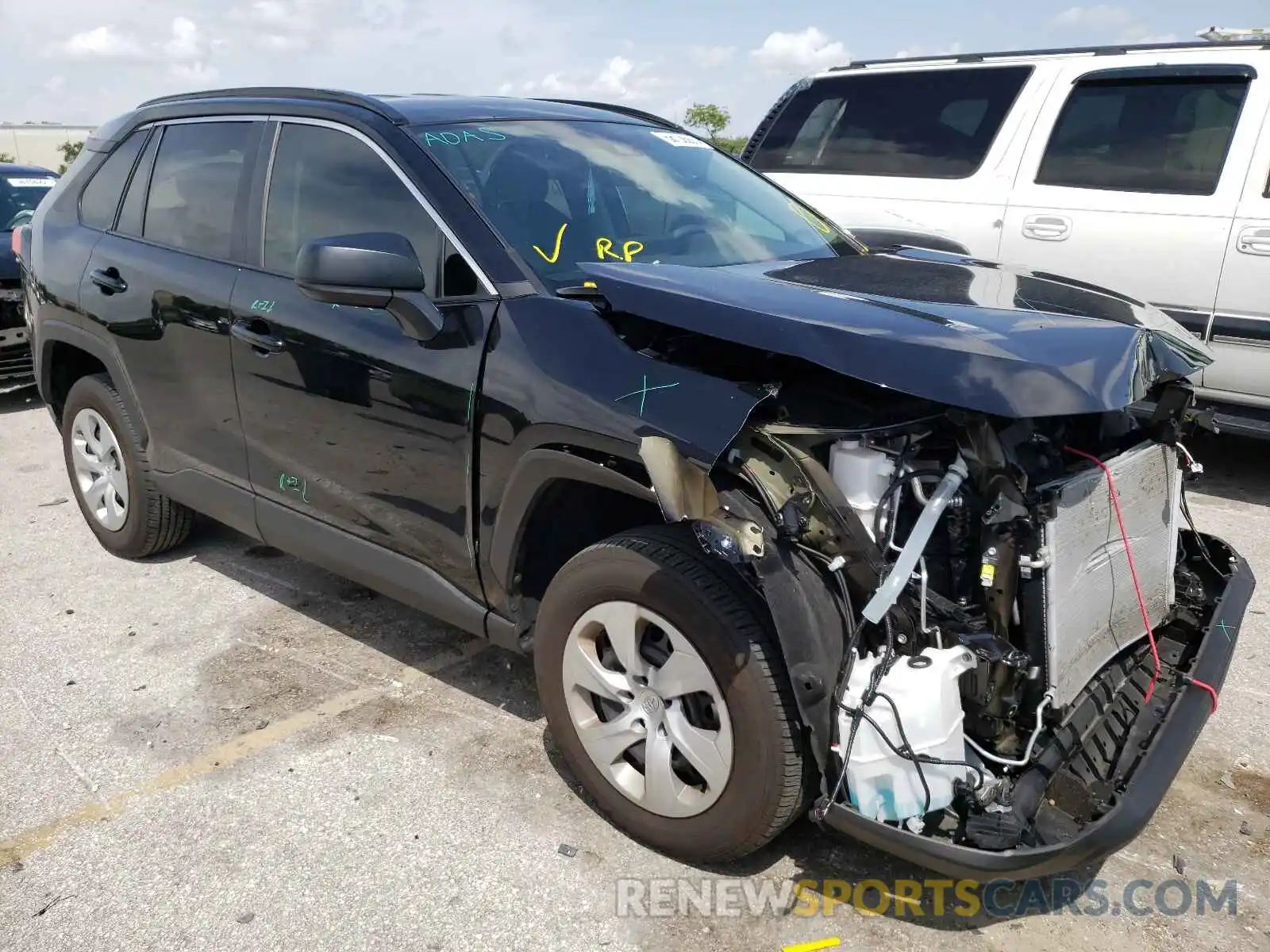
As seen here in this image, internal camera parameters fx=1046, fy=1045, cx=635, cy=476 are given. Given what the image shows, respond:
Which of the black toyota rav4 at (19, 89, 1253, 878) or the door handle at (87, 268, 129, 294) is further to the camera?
the door handle at (87, 268, 129, 294)

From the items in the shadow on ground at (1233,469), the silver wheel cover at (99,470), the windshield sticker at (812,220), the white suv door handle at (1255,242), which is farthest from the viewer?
the shadow on ground at (1233,469)

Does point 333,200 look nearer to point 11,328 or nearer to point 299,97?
point 299,97

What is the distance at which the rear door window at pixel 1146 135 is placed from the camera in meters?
5.30

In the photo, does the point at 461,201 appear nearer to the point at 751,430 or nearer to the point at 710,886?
the point at 751,430

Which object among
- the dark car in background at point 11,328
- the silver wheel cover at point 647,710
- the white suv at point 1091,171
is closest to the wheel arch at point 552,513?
the silver wheel cover at point 647,710

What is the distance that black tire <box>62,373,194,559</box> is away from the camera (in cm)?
432

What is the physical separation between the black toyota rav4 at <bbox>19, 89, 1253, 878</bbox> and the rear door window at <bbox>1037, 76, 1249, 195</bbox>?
2.39m

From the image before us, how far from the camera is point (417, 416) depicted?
2984 millimetres

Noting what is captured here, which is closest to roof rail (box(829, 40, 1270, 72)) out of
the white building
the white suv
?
the white suv

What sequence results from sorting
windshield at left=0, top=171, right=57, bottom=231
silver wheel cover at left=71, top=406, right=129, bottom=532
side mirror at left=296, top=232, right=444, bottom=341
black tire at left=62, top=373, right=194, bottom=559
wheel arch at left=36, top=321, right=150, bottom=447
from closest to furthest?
side mirror at left=296, top=232, right=444, bottom=341 < wheel arch at left=36, top=321, right=150, bottom=447 < black tire at left=62, top=373, right=194, bottom=559 < silver wheel cover at left=71, top=406, right=129, bottom=532 < windshield at left=0, top=171, right=57, bottom=231

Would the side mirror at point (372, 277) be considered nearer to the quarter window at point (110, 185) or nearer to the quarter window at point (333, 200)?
the quarter window at point (333, 200)

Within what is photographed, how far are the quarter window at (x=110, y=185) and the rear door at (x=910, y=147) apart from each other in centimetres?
372

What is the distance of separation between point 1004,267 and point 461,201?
5.72 ft

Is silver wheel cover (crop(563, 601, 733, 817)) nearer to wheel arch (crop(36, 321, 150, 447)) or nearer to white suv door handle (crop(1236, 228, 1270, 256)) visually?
wheel arch (crop(36, 321, 150, 447))
